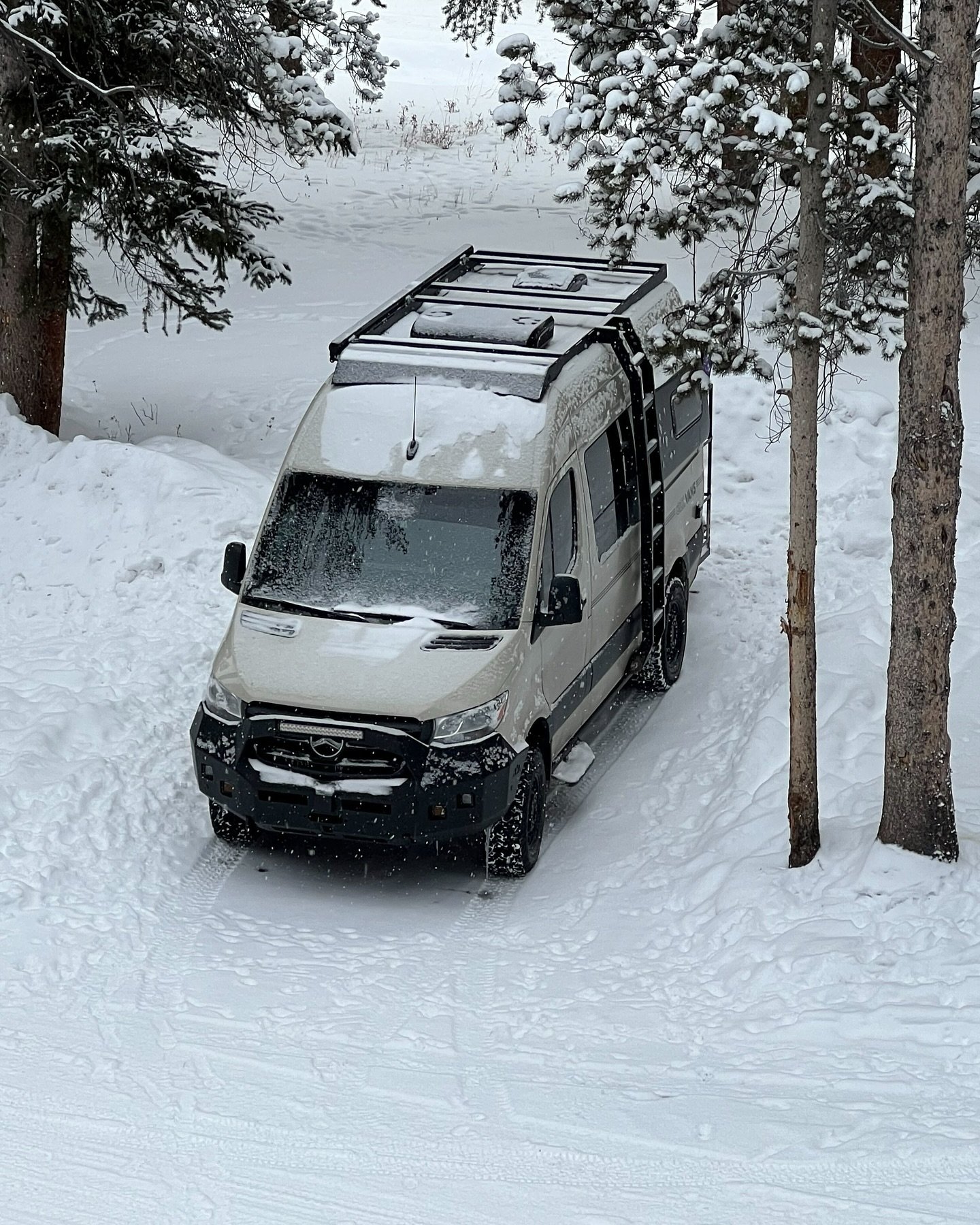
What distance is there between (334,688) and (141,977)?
1.72 m

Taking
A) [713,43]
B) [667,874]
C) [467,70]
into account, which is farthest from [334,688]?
[467,70]

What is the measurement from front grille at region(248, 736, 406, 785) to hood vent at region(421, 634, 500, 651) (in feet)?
2.16

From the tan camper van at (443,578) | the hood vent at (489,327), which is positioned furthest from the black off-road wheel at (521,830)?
the hood vent at (489,327)

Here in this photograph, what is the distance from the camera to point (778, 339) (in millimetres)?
8039

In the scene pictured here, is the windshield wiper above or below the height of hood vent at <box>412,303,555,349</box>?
below

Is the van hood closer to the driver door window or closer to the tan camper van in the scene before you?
the tan camper van

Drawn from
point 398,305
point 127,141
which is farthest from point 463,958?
point 127,141

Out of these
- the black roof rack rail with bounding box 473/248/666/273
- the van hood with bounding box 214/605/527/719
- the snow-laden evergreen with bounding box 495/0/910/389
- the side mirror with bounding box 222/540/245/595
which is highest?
the snow-laden evergreen with bounding box 495/0/910/389

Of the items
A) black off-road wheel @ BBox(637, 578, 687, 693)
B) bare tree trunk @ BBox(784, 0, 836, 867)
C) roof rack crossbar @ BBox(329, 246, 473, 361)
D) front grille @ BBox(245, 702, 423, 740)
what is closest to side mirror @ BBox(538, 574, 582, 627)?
front grille @ BBox(245, 702, 423, 740)

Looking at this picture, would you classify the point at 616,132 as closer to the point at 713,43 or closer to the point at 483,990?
the point at 713,43

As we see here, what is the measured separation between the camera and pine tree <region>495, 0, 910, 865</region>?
760 centimetres

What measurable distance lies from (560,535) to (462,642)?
1.14 metres

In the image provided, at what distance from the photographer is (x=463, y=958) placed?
7914 millimetres

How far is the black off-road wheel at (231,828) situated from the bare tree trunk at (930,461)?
353 centimetres
